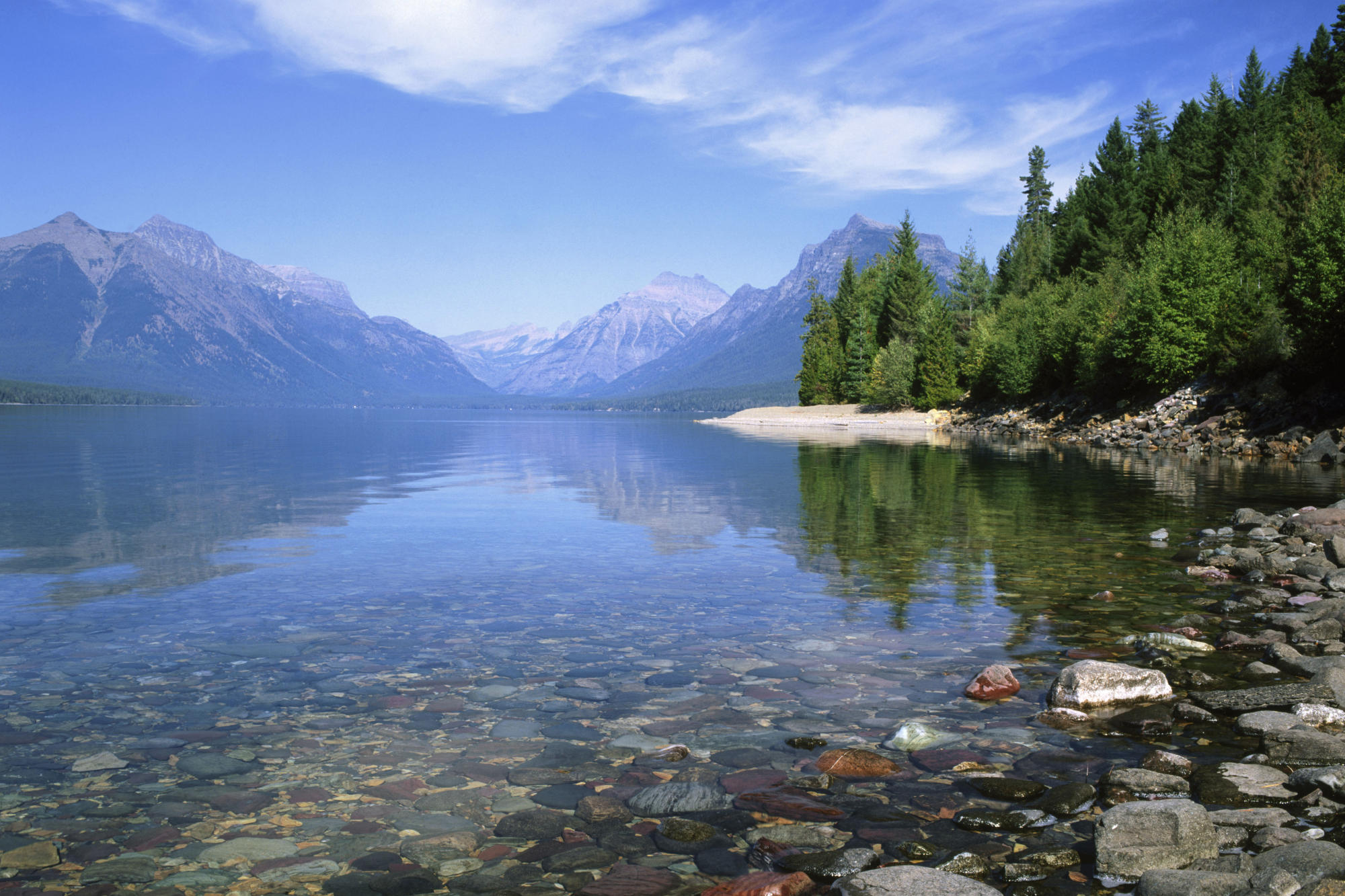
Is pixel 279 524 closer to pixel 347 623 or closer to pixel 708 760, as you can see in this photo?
pixel 347 623

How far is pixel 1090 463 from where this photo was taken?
47.5 metres

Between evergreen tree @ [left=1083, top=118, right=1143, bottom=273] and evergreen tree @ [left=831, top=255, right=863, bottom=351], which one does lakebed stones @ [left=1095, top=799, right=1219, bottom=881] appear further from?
evergreen tree @ [left=831, top=255, right=863, bottom=351]

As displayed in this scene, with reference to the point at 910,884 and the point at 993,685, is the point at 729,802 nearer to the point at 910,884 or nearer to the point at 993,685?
the point at 910,884

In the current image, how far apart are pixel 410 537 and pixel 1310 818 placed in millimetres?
19231

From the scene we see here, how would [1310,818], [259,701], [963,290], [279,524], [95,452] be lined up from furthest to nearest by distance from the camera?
1. [963,290]
2. [95,452]
3. [279,524]
4. [259,701]
5. [1310,818]

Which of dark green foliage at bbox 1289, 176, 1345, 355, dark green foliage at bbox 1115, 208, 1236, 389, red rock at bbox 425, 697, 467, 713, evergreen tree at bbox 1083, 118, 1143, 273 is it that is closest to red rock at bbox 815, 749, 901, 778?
red rock at bbox 425, 697, 467, 713

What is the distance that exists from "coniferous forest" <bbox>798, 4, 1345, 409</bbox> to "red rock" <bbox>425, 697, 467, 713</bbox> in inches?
2134

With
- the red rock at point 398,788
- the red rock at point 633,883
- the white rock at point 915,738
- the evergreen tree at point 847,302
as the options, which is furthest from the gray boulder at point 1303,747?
the evergreen tree at point 847,302

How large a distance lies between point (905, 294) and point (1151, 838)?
13436 centimetres

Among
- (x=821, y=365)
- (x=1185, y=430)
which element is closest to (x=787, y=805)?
(x=1185, y=430)

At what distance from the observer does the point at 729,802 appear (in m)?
7.30

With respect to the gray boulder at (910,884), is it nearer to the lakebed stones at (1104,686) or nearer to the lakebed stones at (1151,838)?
the lakebed stones at (1151,838)

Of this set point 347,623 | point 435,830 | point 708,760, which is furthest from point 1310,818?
point 347,623

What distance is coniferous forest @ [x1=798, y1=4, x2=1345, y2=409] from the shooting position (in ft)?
185
